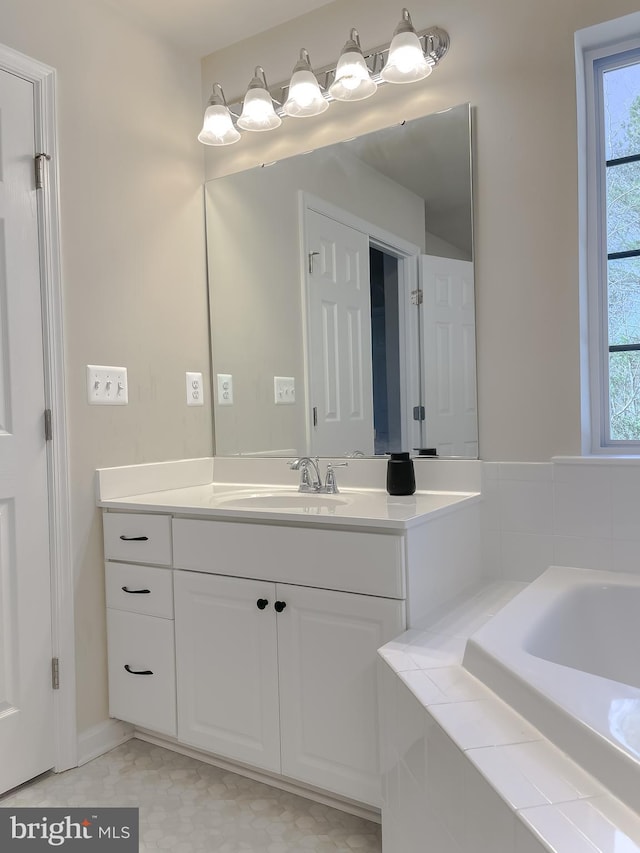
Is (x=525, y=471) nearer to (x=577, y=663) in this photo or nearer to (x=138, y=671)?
(x=577, y=663)

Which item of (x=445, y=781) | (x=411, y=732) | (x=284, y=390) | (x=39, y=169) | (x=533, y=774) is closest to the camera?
(x=533, y=774)

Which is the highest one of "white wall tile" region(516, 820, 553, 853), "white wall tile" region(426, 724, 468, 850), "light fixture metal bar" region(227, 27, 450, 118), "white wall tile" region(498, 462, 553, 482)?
"light fixture metal bar" region(227, 27, 450, 118)

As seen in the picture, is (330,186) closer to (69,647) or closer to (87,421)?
(87,421)

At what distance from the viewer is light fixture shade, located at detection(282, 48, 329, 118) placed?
6.82 ft

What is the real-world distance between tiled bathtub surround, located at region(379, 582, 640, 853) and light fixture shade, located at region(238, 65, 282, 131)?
174 centimetres

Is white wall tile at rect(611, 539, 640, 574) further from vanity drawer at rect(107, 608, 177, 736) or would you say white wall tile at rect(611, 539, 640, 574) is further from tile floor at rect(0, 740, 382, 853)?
vanity drawer at rect(107, 608, 177, 736)

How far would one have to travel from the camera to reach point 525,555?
188cm

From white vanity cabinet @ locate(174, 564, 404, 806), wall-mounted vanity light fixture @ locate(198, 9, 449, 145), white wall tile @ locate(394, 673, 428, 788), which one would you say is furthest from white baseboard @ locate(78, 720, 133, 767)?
wall-mounted vanity light fixture @ locate(198, 9, 449, 145)

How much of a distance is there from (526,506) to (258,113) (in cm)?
158

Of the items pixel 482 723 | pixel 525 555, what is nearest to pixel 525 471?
pixel 525 555

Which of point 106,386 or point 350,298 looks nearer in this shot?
point 106,386

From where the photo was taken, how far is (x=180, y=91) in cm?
237

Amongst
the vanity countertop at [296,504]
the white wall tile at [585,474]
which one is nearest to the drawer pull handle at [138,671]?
the vanity countertop at [296,504]

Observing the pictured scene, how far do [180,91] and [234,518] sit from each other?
1.64 metres
